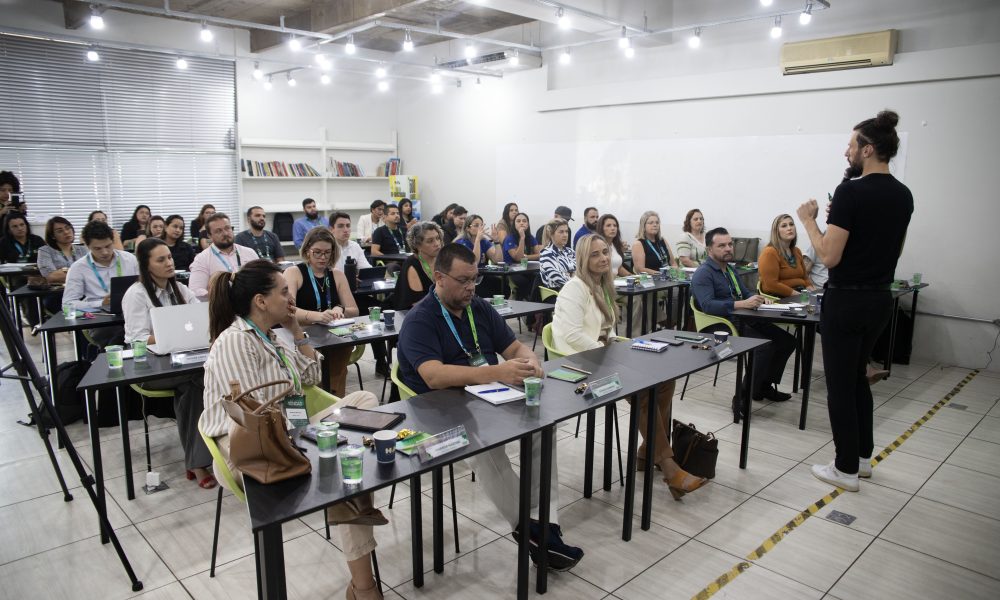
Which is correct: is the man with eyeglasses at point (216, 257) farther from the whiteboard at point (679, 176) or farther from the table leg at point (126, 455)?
the whiteboard at point (679, 176)

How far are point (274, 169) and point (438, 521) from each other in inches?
343

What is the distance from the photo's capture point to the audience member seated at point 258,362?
228 centimetres

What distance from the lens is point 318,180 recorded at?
10758 mm

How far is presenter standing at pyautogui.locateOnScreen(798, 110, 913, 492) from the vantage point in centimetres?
309

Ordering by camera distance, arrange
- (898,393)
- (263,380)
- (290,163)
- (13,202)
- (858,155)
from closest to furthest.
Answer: (263,380), (858,155), (898,393), (13,202), (290,163)

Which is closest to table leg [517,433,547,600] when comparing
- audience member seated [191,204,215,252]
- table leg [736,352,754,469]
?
table leg [736,352,754,469]

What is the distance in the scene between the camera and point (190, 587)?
2.58 metres

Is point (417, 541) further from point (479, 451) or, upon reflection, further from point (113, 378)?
point (113, 378)

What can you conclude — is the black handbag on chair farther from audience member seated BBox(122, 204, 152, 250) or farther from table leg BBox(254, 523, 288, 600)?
audience member seated BBox(122, 204, 152, 250)

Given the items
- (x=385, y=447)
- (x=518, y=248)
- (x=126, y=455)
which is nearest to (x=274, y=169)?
(x=518, y=248)

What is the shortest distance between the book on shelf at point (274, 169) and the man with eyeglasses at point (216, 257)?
16.4 ft

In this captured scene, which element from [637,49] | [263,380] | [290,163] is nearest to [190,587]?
[263,380]

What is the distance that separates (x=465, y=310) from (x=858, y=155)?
79.7 inches

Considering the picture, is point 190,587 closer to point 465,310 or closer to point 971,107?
point 465,310
